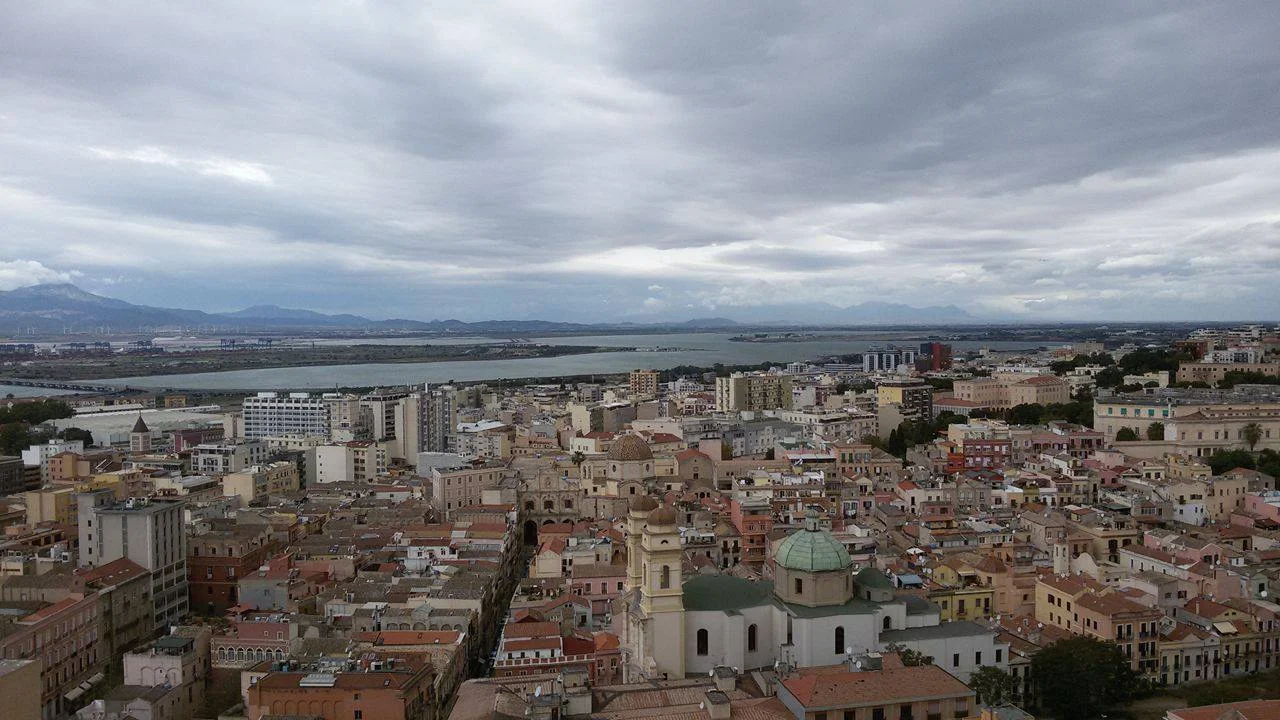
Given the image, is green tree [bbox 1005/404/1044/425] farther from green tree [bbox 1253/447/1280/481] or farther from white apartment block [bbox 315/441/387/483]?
white apartment block [bbox 315/441/387/483]

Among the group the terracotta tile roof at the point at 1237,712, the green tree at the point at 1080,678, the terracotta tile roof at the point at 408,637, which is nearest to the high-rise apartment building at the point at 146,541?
the terracotta tile roof at the point at 408,637

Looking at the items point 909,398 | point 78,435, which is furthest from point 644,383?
point 78,435

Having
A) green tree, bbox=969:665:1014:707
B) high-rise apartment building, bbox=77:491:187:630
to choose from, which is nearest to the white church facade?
green tree, bbox=969:665:1014:707

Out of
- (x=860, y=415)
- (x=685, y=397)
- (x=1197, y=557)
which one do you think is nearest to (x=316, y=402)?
(x=685, y=397)


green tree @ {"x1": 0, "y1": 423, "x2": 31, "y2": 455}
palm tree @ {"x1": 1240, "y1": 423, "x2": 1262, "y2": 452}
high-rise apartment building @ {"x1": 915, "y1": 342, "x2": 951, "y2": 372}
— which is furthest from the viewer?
high-rise apartment building @ {"x1": 915, "y1": 342, "x2": 951, "y2": 372}

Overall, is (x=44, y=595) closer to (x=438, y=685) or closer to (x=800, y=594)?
(x=438, y=685)

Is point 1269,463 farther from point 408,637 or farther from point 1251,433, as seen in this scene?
point 408,637
